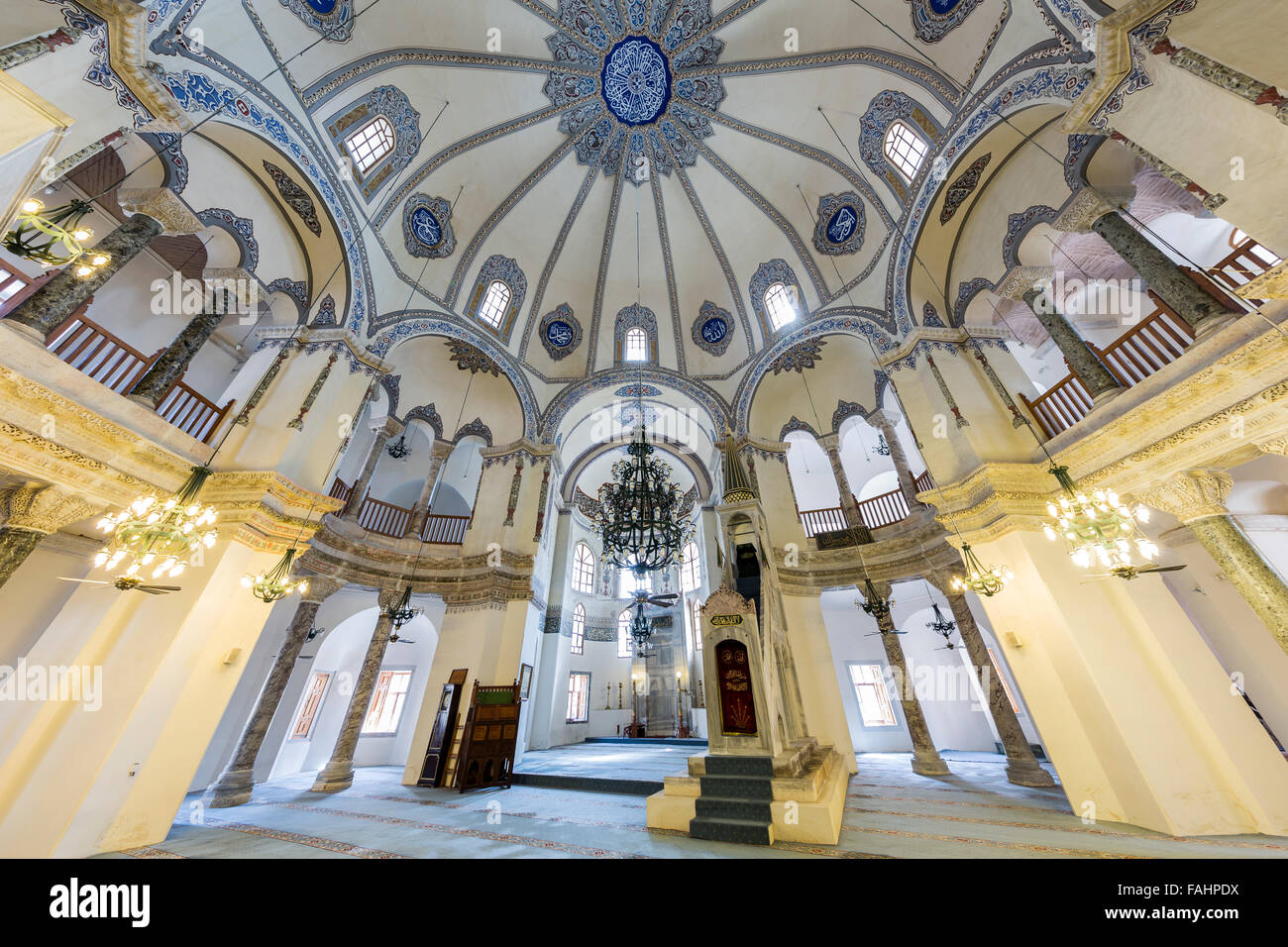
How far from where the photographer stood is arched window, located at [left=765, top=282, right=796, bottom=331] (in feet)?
35.9

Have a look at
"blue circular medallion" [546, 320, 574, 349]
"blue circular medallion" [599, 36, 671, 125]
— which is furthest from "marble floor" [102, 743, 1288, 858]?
"blue circular medallion" [599, 36, 671, 125]

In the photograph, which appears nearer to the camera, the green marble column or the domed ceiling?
the green marble column

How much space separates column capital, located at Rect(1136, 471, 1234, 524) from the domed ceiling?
482 centimetres

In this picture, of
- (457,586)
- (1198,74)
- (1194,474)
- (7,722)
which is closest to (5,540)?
(7,722)

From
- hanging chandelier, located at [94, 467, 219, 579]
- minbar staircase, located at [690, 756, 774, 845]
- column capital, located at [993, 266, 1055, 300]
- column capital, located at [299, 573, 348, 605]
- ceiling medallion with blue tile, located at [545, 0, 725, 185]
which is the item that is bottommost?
minbar staircase, located at [690, 756, 774, 845]

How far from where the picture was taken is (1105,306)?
8.86 metres

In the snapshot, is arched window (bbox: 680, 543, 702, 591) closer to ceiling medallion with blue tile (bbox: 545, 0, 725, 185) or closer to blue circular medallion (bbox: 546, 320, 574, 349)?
blue circular medallion (bbox: 546, 320, 574, 349)

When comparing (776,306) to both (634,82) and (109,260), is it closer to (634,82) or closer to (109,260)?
(634,82)

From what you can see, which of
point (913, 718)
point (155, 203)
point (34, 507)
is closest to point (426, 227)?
point (155, 203)

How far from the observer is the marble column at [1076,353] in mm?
5922

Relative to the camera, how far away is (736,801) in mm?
4301
